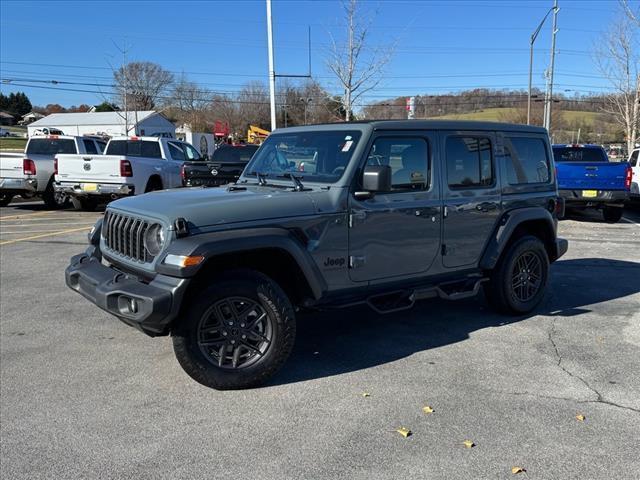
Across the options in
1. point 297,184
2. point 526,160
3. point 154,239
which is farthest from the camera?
point 526,160

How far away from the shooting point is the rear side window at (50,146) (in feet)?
53.2

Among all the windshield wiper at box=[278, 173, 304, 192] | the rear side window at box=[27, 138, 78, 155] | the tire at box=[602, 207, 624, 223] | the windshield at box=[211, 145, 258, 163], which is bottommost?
the tire at box=[602, 207, 624, 223]

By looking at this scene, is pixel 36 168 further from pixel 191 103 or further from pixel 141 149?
pixel 191 103

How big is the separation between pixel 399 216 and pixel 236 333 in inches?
66.2

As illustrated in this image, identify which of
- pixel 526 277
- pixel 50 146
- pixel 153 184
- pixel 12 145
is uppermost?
pixel 12 145

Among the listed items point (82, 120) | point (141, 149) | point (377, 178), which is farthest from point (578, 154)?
point (82, 120)

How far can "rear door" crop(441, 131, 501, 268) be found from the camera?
5.11 m

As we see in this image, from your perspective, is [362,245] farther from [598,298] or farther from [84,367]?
[598,298]

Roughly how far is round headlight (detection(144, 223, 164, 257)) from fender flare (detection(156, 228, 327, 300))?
0.52 feet

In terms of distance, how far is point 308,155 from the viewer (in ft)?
16.0

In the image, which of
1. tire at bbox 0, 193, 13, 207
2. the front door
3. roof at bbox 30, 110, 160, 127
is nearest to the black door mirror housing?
the front door

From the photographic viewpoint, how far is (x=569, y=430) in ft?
11.4

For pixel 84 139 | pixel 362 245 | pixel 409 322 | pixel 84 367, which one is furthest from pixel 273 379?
pixel 84 139

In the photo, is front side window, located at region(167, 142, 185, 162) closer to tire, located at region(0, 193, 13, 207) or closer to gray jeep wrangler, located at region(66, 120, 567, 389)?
tire, located at region(0, 193, 13, 207)
